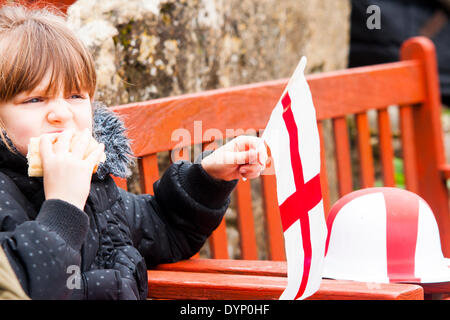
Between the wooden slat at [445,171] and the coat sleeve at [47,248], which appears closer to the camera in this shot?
the coat sleeve at [47,248]

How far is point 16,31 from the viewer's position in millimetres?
1654

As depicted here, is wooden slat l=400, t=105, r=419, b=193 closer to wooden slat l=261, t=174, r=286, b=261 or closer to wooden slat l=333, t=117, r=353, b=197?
wooden slat l=333, t=117, r=353, b=197

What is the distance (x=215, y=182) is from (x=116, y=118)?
1.00 ft

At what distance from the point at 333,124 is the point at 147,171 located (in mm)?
920

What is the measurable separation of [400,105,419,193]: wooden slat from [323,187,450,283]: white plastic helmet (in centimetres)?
133

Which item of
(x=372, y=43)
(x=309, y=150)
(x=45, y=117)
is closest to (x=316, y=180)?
(x=309, y=150)

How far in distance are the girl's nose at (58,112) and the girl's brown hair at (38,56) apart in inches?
1.1

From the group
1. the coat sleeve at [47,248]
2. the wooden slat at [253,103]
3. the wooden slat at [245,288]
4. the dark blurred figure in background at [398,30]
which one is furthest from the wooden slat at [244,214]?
the dark blurred figure in background at [398,30]

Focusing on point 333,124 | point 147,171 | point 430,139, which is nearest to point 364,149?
point 333,124

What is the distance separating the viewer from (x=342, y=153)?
2871 millimetres

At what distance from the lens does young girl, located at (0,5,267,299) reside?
56.7 inches

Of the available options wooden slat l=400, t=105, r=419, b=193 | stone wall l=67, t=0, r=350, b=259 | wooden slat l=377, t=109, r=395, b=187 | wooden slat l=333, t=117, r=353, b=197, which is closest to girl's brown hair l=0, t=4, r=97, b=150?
stone wall l=67, t=0, r=350, b=259

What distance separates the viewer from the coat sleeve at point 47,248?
1.40m

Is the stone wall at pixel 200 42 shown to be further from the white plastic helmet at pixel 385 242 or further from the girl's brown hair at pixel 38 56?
the white plastic helmet at pixel 385 242
